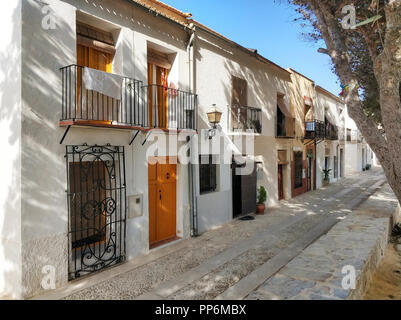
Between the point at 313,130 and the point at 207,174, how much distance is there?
1018 cm

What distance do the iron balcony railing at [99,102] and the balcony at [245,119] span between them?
14.4 feet

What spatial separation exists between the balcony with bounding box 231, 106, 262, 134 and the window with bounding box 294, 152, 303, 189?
5.61 m

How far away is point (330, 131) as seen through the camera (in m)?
20.8

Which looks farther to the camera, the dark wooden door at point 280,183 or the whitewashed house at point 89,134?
the dark wooden door at point 280,183

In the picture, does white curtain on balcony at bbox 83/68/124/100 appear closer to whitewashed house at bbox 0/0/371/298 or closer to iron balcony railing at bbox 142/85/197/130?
whitewashed house at bbox 0/0/371/298

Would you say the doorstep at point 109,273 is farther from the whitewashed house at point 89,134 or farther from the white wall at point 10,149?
the white wall at point 10,149

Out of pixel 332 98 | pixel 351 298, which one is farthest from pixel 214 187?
pixel 332 98

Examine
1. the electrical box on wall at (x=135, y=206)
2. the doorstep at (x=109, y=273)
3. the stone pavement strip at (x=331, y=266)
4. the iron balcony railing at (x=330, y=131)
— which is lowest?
the doorstep at (x=109, y=273)

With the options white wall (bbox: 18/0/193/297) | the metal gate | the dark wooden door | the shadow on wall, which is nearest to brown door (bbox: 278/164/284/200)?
the dark wooden door

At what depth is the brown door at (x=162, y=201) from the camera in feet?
25.3

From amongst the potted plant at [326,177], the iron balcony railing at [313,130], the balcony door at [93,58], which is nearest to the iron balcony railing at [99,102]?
the balcony door at [93,58]

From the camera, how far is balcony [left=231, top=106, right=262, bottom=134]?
1048 cm

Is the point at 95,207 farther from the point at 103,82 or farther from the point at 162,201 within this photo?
A: the point at 103,82
